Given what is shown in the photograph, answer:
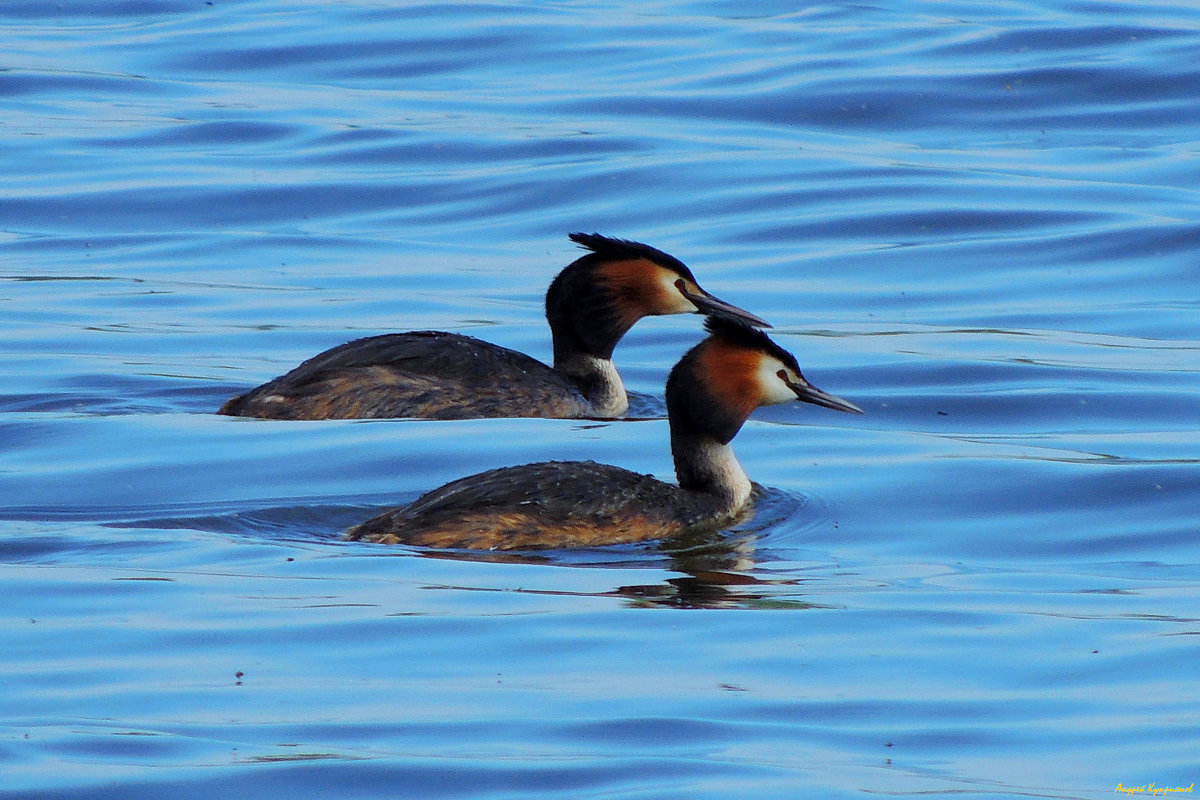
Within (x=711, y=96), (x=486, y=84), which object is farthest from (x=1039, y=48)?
(x=486, y=84)

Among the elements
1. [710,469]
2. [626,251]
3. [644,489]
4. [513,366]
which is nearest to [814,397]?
[710,469]

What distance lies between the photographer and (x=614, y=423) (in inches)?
429

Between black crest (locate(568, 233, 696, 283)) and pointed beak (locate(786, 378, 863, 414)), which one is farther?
black crest (locate(568, 233, 696, 283))

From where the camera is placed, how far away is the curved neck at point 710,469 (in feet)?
29.7

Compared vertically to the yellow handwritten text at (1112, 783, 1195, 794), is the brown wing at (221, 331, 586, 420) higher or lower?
lower

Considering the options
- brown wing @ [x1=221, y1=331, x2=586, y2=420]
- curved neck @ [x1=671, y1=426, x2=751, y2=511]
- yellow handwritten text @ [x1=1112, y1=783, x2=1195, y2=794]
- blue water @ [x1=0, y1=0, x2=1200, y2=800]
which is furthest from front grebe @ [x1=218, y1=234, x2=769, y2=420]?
yellow handwritten text @ [x1=1112, y1=783, x2=1195, y2=794]

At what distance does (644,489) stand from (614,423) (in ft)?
7.35

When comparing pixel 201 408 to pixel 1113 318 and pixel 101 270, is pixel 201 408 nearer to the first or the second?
pixel 101 270

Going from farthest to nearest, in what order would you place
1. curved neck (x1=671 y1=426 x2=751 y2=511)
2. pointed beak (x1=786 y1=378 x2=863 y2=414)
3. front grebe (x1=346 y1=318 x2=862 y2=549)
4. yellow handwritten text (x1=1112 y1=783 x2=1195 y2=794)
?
pointed beak (x1=786 y1=378 x2=863 y2=414), curved neck (x1=671 y1=426 x2=751 y2=511), front grebe (x1=346 y1=318 x2=862 y2=549), yellow handwritten text (x1=1112 y1=783 x2=1195 y2=794)

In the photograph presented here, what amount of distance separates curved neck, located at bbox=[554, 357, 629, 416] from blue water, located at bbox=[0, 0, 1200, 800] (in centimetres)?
73

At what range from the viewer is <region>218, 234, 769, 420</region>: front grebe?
1041cm

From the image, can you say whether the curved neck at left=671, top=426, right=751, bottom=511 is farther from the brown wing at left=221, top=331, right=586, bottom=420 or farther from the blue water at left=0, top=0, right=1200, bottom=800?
the brown wing at left=221, top=331, right=586, bottom=420

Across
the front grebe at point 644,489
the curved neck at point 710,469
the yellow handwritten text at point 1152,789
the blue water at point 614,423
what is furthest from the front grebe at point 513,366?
the yellow handwritten text at point 1152,789

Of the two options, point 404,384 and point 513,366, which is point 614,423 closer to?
point 513,366
